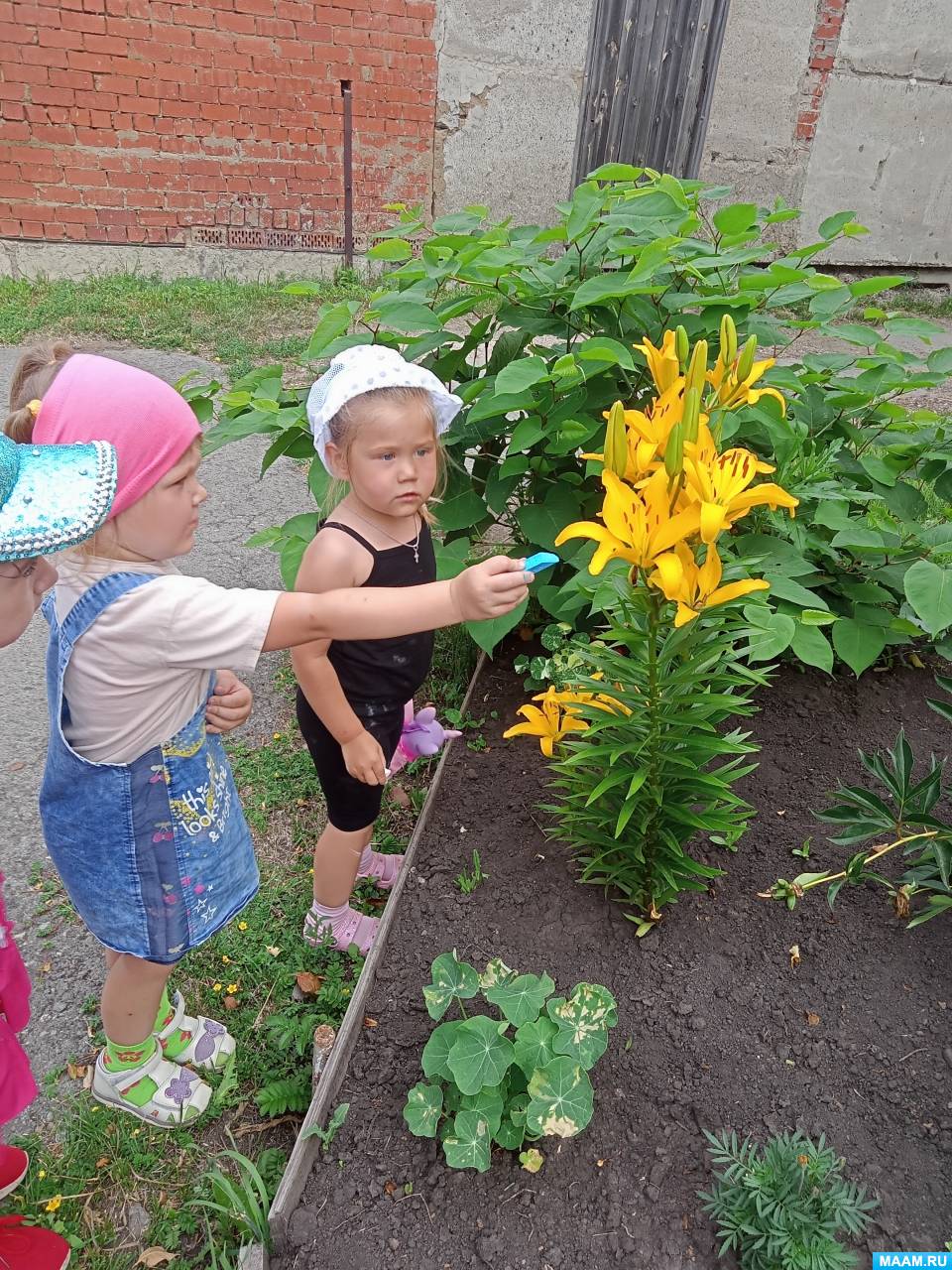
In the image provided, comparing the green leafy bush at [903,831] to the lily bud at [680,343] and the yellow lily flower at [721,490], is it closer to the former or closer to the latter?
the yellow lily flower at [721,490]

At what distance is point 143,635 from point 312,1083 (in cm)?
106

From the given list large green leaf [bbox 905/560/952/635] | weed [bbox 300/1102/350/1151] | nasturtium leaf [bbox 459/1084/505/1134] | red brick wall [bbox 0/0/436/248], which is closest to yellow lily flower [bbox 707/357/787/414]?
large green leaf [bbox 905/560/952/635]

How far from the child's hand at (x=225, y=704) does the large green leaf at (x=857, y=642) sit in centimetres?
154

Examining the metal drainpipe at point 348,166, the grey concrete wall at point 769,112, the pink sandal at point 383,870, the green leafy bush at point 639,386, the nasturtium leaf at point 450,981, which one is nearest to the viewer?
the nasturtium leaf at point 450,981

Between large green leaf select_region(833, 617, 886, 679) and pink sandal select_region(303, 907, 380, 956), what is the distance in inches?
54.6

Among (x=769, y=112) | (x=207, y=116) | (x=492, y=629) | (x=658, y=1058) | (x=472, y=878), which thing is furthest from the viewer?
(x=769, y=112)

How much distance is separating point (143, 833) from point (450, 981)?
2.03 feet

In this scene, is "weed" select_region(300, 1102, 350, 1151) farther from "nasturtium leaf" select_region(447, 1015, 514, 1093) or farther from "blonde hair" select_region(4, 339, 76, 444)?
"blonde hair" select_region(4, 339, 76, 444)

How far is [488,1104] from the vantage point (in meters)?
1.52

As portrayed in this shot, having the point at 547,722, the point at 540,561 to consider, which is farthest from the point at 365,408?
the point at 547,722

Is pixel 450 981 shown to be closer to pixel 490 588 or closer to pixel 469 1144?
pixel 469 1144

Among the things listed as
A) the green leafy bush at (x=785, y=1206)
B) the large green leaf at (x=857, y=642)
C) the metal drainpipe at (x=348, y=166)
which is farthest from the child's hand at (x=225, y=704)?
the metal drainpipe at (x=348, y=166)

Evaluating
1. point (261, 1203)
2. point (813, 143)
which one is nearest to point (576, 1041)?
point (261, 1203)

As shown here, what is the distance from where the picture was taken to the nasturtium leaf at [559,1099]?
1.46 meters
